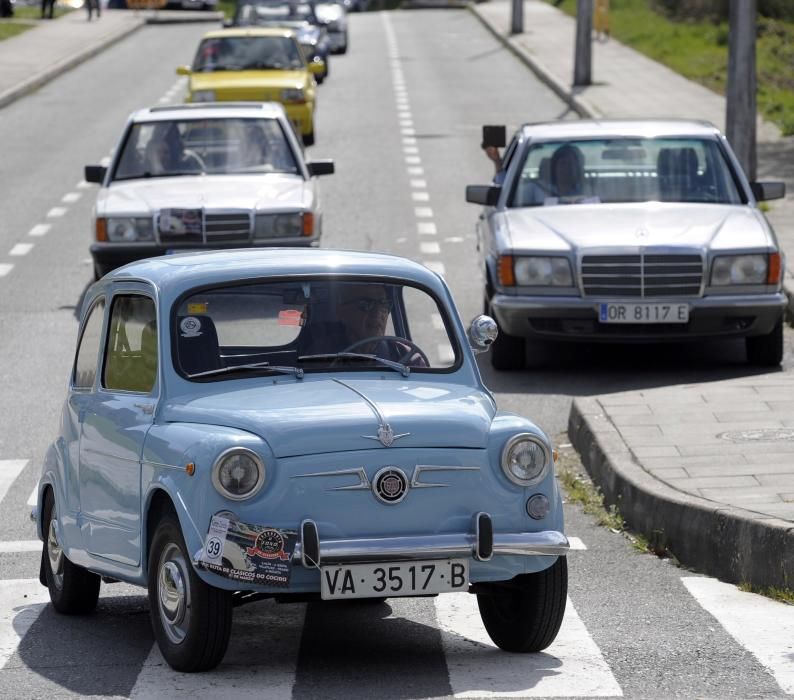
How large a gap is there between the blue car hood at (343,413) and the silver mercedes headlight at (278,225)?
9275 millimetres

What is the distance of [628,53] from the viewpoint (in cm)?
4609

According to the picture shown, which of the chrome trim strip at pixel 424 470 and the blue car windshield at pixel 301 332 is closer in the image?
the chrome trim strip at pixel 424 470

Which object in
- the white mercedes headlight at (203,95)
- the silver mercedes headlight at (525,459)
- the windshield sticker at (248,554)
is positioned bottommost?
the white mercedes headlight at (203,95)

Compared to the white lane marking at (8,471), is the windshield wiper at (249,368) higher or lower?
higher

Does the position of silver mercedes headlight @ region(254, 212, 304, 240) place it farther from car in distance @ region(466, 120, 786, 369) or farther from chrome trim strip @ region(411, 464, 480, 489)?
chrome trim strip @ region(411, 464, 480, 489)

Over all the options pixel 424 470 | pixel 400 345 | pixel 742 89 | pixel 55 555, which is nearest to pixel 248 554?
pixel 424 470

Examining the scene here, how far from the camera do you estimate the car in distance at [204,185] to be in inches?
663

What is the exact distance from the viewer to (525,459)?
715 cm

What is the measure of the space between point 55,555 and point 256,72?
21.7m

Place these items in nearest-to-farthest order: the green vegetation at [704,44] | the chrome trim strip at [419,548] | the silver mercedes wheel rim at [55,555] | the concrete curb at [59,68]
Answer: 1. the chrome trim strip at [419,548]
2. the silver mercedes wheel rim at [55,555]
3. the green vegetation at [704,44]
4. the concrete curb at [59,68]

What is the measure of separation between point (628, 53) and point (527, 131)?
101 feet

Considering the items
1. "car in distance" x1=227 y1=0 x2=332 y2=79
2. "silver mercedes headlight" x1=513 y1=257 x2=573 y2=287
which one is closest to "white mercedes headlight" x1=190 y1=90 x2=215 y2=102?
"car in distance" x1=227 y1=0 x2=332 y2=79

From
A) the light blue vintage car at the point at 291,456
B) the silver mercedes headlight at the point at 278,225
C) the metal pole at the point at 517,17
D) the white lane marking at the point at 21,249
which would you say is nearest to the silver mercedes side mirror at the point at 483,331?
the light blue vintage car at the point at 291,456

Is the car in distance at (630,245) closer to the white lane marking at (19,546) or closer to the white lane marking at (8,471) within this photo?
the white lane marking at (8,471)
